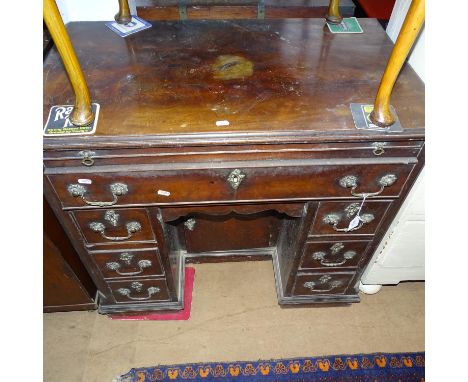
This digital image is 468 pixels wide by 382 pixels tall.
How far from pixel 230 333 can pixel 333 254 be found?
720 millimetres

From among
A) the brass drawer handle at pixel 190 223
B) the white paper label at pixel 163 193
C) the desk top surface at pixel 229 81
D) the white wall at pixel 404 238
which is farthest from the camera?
the brass drawer handle at pixel 190 223

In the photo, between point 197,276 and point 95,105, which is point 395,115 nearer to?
point 95,105

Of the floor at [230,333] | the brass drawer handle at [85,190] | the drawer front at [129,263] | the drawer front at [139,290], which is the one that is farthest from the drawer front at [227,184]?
the floor at [230,333]

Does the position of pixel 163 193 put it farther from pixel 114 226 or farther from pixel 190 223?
pixel 190 223

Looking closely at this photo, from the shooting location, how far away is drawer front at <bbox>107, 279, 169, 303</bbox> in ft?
5.64

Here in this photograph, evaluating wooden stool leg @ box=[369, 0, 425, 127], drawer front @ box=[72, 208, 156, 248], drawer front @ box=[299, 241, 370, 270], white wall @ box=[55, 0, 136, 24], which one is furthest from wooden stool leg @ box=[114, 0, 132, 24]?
drawer front @ box=[299, 241, 370, 270]

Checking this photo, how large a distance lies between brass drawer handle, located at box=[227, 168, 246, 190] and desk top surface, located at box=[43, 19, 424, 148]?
14 centimetres

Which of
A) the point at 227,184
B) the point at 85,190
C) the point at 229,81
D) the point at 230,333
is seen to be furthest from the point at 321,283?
the point at 85,190

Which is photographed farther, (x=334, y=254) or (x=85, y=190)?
(x=334, y=254)

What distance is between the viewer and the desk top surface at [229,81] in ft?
3.78

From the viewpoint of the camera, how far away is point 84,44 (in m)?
1.47

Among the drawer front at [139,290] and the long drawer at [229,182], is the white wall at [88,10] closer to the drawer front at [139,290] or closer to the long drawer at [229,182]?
the long drawer at [229,182]

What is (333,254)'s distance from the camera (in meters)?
1.64
